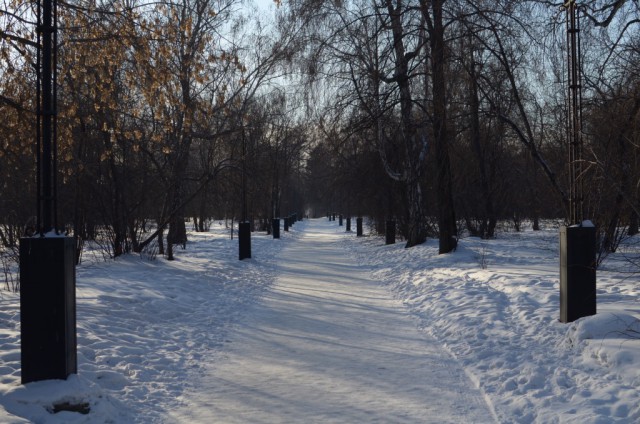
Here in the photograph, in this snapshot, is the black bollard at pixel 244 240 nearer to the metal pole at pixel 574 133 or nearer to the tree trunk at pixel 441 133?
the tree trunk at pixel 441 133

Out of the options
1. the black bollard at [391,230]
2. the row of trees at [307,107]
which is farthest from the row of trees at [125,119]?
the black bollard at [391,230]

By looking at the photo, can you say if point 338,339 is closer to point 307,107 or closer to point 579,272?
point 579,272

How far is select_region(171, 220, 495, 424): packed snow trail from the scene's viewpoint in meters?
4.53

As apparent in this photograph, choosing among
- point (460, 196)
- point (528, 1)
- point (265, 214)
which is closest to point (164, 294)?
point (528, 1)

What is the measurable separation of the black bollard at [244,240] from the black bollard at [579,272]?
12.4 meters

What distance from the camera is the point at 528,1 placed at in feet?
48.9

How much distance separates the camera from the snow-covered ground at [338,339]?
179 inches

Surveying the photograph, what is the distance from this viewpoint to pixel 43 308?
4672 millimetres

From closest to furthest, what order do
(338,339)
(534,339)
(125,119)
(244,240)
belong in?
(534,339), (338,339), (125,119), (244,240)

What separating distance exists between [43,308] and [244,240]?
44.9 ft

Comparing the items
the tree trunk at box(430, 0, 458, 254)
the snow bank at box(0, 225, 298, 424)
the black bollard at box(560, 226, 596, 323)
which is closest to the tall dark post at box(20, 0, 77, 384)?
the snow bank at box(0, 225, 298, 424)

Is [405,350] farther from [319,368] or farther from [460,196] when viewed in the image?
[460,196]

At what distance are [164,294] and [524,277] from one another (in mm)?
6907

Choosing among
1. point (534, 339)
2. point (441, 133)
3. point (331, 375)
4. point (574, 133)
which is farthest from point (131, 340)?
point (441, 133)
